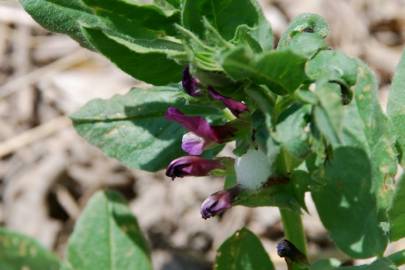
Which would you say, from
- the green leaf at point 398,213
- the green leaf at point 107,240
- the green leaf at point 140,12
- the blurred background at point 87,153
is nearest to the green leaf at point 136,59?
the green leaf at point 140,12

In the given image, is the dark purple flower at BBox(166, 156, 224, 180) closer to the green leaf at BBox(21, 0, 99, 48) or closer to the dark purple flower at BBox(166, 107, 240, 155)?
the dark purple flower at BBox(166, 107, 240, 155)

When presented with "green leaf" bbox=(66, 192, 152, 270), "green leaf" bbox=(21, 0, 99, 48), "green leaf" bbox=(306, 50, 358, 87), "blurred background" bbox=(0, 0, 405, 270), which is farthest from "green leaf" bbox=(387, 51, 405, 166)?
"blurred background" bbox=(0, 0, 405, 270)

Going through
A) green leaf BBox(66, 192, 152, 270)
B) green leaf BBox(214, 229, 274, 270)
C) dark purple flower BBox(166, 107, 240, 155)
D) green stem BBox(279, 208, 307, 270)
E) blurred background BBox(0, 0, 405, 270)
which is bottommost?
blurred background BBox(0, 0, 405, 270)

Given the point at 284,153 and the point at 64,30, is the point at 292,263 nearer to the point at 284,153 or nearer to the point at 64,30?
the point at 284,153

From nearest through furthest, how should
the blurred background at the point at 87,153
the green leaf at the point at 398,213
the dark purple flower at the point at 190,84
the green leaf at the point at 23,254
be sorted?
the dark purple flower at the point at 190,84
the green leaf at the point at 398,213
the green leaf at the point at 23,254
the blurred background at the point at 87,153

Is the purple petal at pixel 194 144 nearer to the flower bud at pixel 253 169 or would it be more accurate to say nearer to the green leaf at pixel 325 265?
the flower bud at pixel 253 169
